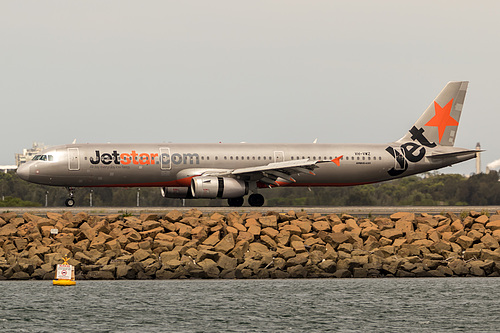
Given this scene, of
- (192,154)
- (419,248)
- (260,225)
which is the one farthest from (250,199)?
(419,248)

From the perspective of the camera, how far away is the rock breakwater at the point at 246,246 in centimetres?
2978

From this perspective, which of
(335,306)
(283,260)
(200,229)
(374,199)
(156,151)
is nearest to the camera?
(335,306)

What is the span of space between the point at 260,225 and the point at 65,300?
11142 mm

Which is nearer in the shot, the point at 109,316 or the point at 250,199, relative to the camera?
the point at 109,316

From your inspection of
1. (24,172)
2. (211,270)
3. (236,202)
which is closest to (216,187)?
(236,202)

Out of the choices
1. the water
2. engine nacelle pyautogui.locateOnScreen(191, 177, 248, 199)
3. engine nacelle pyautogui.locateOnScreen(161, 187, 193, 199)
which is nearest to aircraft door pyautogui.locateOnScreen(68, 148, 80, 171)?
engine nacelle pyautogui.locateOnScreen(161, 187, 193, 199)

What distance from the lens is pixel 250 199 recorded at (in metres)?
47.5

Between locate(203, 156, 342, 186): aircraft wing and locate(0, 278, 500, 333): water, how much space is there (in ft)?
53.7

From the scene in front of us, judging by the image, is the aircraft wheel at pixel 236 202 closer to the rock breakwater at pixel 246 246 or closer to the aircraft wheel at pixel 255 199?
the aircraft wheel at pixel 255 199

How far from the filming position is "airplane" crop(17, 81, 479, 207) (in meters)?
46.2

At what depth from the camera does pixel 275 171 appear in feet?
152

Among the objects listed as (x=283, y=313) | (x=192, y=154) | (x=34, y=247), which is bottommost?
(x=283, y=313)

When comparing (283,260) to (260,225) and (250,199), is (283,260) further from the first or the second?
(250,199)

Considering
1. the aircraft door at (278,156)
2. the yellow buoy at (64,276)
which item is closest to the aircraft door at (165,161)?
the aircraft door at (278,156)
